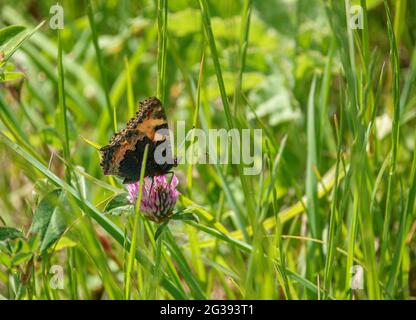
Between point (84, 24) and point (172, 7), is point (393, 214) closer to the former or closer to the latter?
point (172, 7)

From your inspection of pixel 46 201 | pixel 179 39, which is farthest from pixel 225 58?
pixel 46 201

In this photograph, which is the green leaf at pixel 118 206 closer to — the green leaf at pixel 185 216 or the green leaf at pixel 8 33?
the green leaf at pixel 185 216

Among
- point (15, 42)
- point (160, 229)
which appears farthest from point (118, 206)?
point (15, 42)

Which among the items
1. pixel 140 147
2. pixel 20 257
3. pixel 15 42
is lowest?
pixel 20 257

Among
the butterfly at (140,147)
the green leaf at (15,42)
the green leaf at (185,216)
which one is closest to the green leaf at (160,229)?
the green leaf at (185,216)

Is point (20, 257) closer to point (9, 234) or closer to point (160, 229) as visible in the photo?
point (9, 234)

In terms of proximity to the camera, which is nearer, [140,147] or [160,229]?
[160,229]

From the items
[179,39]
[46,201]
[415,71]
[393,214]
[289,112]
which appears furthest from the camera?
[179,39]
